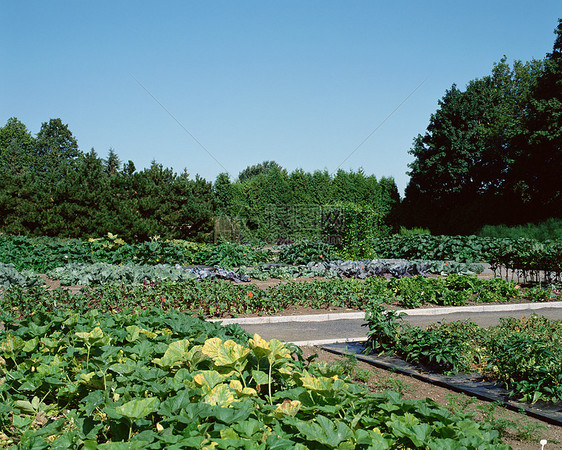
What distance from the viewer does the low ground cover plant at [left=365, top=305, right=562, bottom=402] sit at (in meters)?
4.18

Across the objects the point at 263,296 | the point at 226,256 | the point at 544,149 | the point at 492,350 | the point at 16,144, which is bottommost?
the point at 492,350

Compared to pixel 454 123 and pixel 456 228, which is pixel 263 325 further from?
pixel 454 123

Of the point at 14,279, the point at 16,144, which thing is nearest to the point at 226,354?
the point at 14,279

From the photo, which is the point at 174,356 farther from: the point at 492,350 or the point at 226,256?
the point at 226,256

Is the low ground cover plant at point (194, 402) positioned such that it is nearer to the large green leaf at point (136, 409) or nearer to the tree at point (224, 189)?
Result: the large green leaf at point (136, 409)

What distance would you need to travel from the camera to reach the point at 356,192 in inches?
1094

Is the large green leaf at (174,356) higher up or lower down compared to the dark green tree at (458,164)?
lower down

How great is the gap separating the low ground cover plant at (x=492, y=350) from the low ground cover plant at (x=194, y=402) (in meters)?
2.02

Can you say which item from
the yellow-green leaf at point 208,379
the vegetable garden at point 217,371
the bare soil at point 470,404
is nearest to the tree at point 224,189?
the vegetable garden at point 217,371

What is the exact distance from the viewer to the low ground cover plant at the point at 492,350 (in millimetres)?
4184

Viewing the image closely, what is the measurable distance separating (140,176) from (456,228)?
1775 cm

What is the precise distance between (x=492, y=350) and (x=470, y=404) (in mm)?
1009

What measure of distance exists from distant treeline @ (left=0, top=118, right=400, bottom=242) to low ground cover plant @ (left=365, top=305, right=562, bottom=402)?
36.3ft

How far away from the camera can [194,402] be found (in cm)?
251
